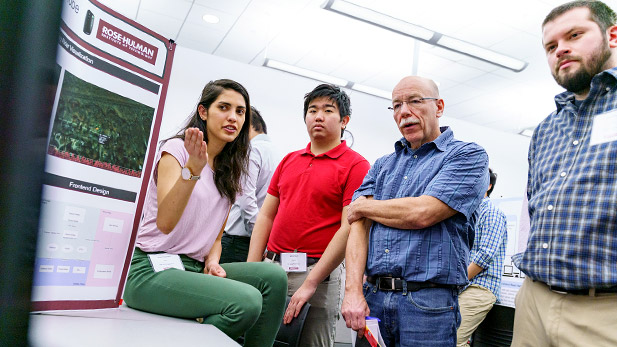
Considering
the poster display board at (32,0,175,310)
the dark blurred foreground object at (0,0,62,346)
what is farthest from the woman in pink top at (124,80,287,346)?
the dark blurred foreground object at (0,0,62,346)

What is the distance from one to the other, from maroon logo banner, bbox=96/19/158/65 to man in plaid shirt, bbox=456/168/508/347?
93.1 inches

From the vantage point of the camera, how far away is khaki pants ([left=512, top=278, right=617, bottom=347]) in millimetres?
1079

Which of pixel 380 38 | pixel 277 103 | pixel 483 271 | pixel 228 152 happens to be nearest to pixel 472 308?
pixel 483 271

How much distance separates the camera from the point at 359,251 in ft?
5.27

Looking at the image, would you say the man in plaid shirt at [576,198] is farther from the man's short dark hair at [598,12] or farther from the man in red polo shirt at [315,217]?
the man in red polo shirt at [315,217]

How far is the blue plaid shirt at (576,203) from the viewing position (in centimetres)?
111

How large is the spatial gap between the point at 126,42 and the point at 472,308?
8.75 ft

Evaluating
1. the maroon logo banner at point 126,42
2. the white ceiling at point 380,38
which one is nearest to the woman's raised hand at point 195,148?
the maroon logo banner at point 126,42

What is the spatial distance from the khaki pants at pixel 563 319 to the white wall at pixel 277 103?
13.4 ft

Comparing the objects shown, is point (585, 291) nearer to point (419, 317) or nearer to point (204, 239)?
point (419, 317)

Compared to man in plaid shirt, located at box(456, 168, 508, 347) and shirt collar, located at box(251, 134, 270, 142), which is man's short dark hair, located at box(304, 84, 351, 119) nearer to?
shirt collar, located at box(251, 134, 270, 142)

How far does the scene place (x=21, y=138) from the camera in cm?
21

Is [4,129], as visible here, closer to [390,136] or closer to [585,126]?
[585,126]

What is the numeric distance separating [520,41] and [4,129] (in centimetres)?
539
